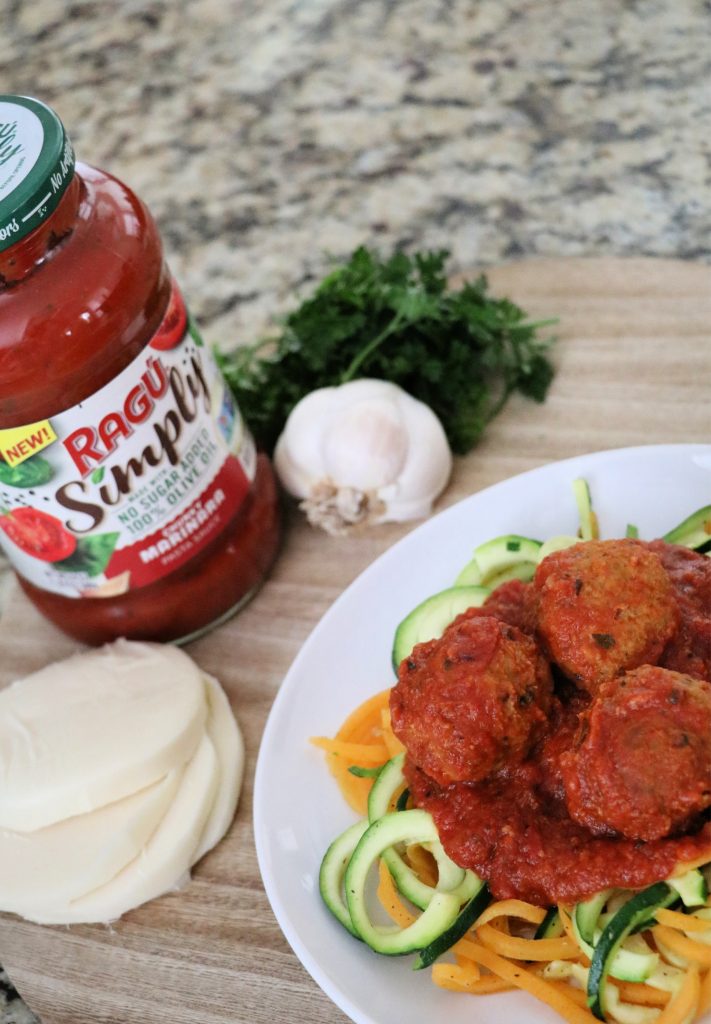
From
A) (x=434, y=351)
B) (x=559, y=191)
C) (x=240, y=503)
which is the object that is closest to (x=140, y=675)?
(x=240, y=503)

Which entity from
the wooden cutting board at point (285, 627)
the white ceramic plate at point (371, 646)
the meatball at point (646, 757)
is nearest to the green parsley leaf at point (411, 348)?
the wooden cutting board at point (285, 627)

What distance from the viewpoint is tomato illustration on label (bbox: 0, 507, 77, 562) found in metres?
2.40

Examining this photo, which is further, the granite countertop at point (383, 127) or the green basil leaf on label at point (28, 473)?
the granite countertop at point (383, 127)

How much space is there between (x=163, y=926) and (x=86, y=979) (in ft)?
0.63

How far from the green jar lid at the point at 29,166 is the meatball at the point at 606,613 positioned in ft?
4.04

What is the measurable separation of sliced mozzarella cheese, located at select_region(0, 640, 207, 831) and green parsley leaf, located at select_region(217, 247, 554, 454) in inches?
34.0

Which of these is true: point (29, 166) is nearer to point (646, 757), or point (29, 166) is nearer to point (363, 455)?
point (363, 455)

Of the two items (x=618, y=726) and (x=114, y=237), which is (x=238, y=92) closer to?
(x=114, y=237)

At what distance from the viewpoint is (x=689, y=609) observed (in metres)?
2.01

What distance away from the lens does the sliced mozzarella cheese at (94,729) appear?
227 cm

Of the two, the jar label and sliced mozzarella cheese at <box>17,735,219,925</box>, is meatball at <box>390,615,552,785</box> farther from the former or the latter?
the jar label

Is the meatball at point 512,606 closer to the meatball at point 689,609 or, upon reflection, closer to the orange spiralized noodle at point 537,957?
the meatball at point 689,609

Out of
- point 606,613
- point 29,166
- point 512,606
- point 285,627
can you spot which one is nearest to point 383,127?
point 285,627

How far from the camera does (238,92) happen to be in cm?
461
